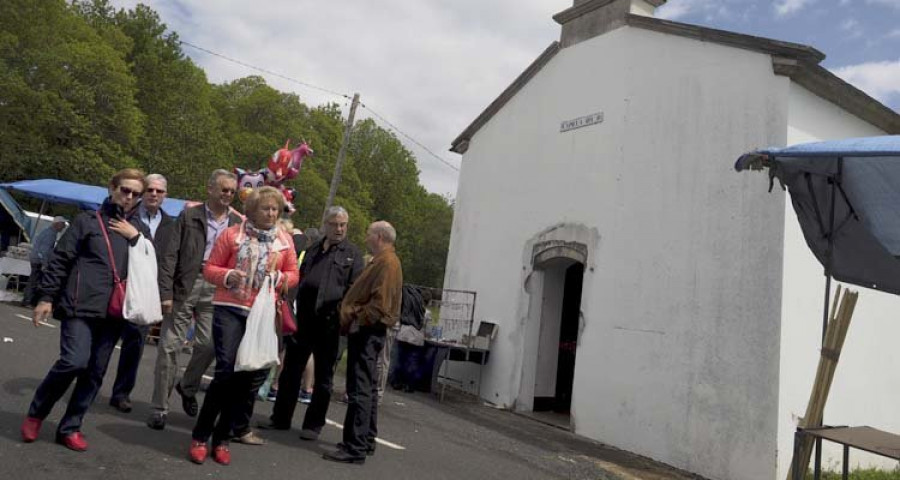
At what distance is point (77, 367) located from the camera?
4.00 meters

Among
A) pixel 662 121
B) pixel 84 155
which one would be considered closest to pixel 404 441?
pixel 662 121

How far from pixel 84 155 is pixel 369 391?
65.4 feet

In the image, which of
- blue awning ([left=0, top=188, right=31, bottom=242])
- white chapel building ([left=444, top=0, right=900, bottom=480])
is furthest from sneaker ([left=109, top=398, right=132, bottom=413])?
blue awning ([left=0, top=188, right=31, bottom=242])

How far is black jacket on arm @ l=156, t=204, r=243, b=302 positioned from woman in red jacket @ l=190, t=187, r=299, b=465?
2.75 feet

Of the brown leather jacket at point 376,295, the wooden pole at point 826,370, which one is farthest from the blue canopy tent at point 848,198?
the brown leather jacket at point 376,295

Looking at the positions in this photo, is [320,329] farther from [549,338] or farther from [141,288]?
[549,338]

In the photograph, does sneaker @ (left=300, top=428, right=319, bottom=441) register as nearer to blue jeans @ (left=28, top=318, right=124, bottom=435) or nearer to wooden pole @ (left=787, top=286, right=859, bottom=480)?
blue jeans @ (left=28, top=318, right=124, bottom=435)

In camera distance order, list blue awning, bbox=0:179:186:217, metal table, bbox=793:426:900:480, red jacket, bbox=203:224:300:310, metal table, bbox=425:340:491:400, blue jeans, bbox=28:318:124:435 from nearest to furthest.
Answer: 1. metal table, bbox=793:426:900:480
2. blue jeans, bbox=28:318:124:435
3. red jacket, bbox=203:224:300:310
4. metal table, bbox=425:340:491:400
5. blue awning, bbox=0:179:186:217

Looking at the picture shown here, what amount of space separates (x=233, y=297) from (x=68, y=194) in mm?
10396

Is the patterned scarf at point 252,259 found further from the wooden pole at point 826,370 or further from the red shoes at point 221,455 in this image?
the wooden pole at point 826,370

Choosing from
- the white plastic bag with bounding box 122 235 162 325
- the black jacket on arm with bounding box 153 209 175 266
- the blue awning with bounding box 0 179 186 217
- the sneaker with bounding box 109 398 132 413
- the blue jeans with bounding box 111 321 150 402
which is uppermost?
the blue awning with bounding box 0 179 186 217

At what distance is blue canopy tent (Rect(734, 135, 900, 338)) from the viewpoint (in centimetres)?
402

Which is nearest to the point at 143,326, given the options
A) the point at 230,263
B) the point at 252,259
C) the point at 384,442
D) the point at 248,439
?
the point at 248,439

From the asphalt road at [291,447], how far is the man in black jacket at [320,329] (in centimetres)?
23
